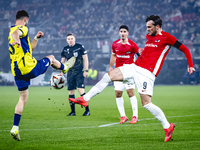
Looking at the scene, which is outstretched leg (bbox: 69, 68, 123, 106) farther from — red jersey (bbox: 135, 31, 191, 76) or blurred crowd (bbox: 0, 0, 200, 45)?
blurred crowd (bbox: 0, 0, 200, 45)

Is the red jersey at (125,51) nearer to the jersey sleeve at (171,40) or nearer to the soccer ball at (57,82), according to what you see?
the soccer ball at (57,82)

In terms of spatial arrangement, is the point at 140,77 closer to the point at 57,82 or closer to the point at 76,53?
the point at 57,82

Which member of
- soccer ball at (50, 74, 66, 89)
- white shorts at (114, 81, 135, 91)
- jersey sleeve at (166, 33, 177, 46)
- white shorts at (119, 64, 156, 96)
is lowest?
white shorts at (114, 81, 135, 91)

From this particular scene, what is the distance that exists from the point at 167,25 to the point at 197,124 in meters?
24.9

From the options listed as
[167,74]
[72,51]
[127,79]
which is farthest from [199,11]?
[127,79]

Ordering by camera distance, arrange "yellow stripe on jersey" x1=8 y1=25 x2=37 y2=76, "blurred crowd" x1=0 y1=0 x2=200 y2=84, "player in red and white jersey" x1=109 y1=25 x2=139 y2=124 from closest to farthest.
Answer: "yellow stripe on jersey" x1=8 y1=25 x2=37 y2=76 → "player in red and white jersey" x1=109 y1=25 x2=139 y2=124 → "blurred crowd" x1=0 y1=0 x2=200 y2=84

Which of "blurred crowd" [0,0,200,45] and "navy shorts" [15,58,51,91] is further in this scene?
"blurred crowd" [0,0,200,45]

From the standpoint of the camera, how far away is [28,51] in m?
4.80

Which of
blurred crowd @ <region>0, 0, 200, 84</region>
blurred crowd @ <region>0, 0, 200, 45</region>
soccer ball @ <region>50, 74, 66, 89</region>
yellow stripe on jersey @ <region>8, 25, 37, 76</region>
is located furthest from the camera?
blurred crowd @ <region>0, 0, 200, 45</region>

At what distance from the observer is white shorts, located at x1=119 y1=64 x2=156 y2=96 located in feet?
15.5

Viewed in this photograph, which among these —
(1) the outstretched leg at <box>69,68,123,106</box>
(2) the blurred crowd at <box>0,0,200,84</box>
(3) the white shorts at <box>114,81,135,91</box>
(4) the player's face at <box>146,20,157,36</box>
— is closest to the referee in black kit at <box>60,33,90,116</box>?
(3) the white shorts at <box>114,81,135,91</box>

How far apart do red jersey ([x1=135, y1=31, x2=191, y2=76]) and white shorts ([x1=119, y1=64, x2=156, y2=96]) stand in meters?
0.09

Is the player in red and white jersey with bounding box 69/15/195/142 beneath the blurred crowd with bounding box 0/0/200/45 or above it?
beneath

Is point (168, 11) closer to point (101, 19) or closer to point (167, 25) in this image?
point (167, 25)
